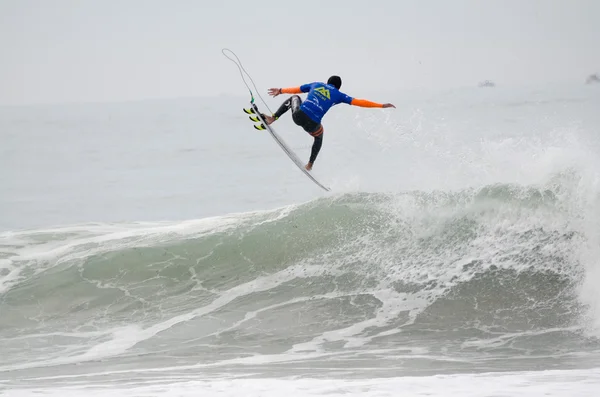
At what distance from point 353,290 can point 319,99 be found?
261 centimetres

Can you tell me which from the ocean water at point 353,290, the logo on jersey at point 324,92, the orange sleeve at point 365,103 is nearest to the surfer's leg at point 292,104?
the logo on jersey at point 324,92

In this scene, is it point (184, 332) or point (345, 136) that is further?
point (345, 136)

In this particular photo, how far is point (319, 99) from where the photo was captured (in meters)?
11.6

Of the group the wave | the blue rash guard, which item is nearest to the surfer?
the blue rash guard

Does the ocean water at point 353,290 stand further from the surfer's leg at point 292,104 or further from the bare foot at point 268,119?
the bare foot at point 268,119

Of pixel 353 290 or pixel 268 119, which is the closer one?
pixel 353 290

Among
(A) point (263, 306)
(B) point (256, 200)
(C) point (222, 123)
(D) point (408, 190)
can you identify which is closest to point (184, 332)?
(A) point (263, 306)

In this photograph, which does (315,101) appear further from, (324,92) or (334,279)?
(334,279)

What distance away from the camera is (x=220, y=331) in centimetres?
982

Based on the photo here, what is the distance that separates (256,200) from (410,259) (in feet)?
40.5

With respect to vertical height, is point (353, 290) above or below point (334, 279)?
below

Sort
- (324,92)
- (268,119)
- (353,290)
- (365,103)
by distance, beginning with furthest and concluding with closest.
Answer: (268,119) → (324,92) → (365,103) → (353,290)

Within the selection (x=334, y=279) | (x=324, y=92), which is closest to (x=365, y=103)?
(x=324, y=92)

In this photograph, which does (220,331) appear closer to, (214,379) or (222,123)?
(214,379)
